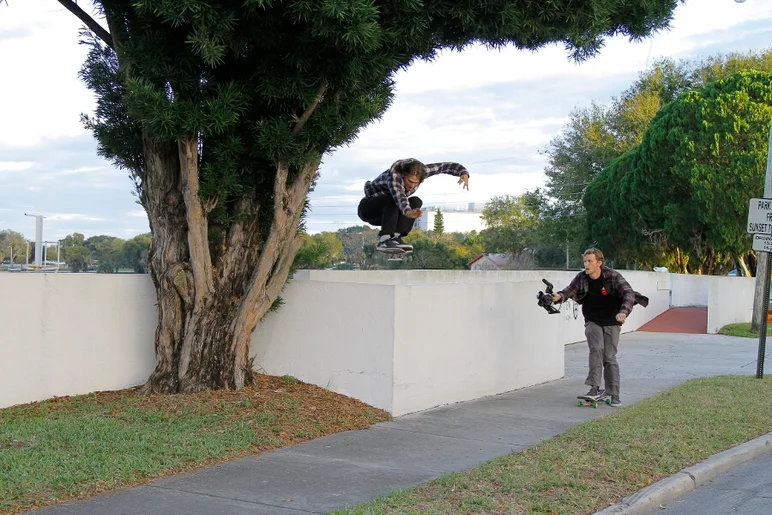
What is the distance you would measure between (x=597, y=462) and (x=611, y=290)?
346 centimetres

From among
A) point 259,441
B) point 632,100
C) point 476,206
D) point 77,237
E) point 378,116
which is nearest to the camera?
point 259,441

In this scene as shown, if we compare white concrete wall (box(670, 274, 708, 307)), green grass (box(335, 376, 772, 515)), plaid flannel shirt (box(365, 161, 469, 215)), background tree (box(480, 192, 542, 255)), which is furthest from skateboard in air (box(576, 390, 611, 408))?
background tree (box(480, 192, 542, 255))

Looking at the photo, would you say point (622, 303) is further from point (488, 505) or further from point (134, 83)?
point (134, 83)

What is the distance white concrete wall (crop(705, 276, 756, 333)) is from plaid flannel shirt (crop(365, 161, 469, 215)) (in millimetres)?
15659

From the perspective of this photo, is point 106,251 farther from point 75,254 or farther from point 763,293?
point 763,293

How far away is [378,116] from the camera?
966 centimetres

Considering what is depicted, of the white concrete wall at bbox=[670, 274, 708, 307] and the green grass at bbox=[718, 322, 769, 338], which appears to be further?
the white concrete wall at bbox=[670, 274, 708, 307]

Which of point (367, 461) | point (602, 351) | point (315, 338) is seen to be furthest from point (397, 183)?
point (367, 461)

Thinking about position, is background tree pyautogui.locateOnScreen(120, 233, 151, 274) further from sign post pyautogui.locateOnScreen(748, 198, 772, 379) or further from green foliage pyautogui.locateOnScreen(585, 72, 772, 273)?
green foliage pyautogui.locateOnScreen(585, 72, 772, 273)

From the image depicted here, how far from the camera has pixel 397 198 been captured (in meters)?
9.70

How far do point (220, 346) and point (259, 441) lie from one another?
1.76 m

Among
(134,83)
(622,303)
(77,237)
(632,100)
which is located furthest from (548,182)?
(134,83)

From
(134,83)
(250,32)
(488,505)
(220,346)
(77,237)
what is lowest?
(488,505)

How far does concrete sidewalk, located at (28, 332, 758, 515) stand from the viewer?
18.6ft
